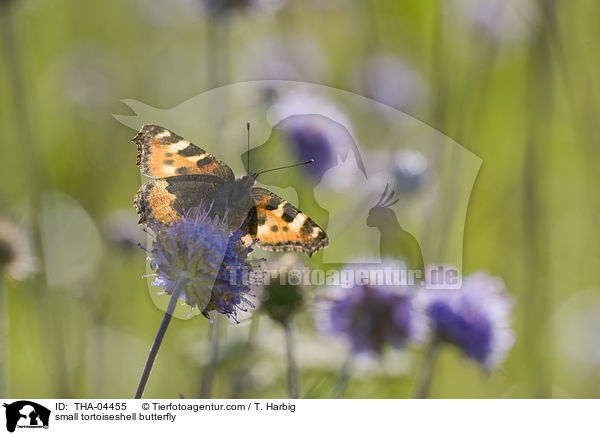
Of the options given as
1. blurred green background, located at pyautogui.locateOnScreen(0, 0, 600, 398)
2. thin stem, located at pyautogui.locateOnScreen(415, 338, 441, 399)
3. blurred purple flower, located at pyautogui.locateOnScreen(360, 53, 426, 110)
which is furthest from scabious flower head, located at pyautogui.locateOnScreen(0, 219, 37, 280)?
blurred purple flower, located at pyautogui.locateOnScreen(360, 53, 426, 110)

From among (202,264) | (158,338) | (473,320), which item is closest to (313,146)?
(473,320)

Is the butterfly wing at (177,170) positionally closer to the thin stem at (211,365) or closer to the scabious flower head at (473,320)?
the thin stem at (211,365)

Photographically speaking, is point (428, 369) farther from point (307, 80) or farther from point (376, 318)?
point (307, 80)

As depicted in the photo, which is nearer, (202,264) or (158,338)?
(158,338)

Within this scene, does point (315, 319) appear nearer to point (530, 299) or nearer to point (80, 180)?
point (530, 299)

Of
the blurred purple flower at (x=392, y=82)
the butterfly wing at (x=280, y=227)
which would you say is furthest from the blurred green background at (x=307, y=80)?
the butterfly wing at (x=280, y=227)
